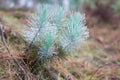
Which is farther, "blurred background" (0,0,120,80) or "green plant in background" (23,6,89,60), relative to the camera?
"blurred background" (0,0,120,80)

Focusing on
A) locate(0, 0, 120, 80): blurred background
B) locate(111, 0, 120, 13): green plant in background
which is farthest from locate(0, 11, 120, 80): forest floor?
locate(111, 0, 120, 13): green plant in background

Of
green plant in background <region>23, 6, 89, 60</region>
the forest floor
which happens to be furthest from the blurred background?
green plant in background <region>23, 6, 89, 60</region>

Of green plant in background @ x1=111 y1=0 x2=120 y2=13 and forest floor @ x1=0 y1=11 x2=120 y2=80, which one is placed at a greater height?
green plant in background @ x1=111 y1=0 x2=120 y2=13

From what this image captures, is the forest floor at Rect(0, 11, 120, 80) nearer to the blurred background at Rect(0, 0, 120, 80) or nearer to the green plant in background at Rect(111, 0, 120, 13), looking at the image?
the blurred background at Rect(0, 0, 120, 80)

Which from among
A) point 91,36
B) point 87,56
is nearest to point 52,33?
point 87,56

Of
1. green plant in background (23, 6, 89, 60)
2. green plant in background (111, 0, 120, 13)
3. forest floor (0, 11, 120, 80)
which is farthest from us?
green plant in background (111, 0, 120, 13)

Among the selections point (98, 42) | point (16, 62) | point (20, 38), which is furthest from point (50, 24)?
point (98, 42)

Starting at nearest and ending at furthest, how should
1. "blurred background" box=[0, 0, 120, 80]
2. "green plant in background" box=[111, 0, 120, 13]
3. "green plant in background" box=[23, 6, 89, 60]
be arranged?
"green plant in background" box=[23, 6, 89, 60]
"blurred background" box=[0, 0, 120, 80]
"green plant in background" box=[111, 0, 120, 13]

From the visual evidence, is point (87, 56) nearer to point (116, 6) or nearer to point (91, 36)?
point (91, 36)

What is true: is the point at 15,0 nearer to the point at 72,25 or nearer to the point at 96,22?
the point at 96,22
